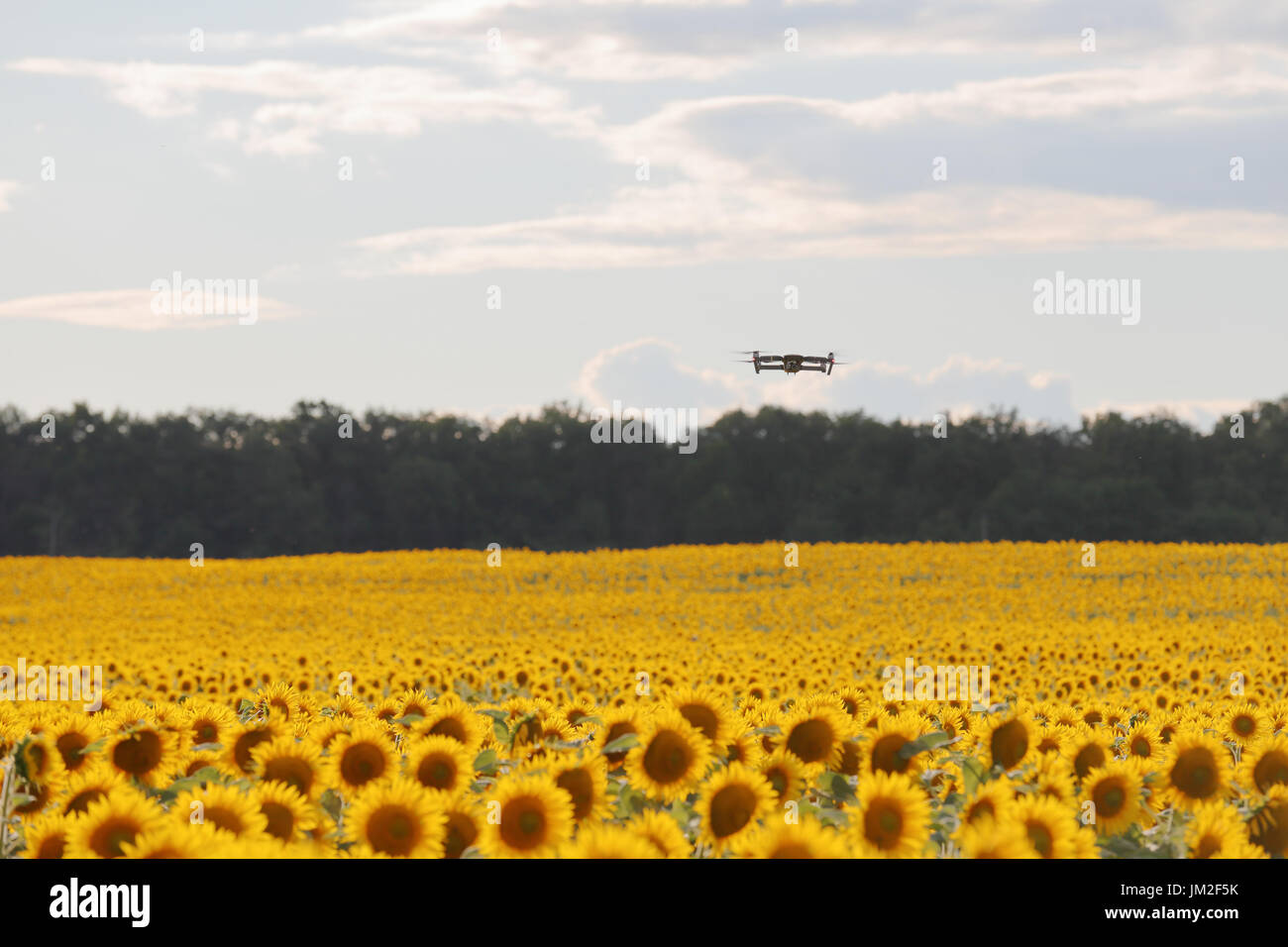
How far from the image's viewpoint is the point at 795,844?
3.03m

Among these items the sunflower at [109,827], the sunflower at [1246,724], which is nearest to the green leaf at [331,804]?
the sunflower at [109,827]

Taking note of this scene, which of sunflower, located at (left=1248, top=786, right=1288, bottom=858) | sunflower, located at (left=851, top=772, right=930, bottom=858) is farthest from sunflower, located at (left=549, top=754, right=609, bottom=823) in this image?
sunflower, located at (left=1248, top=786, right=1288, bottom=858)

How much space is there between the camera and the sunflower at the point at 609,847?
116 inches

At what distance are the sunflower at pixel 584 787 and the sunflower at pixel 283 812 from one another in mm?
636

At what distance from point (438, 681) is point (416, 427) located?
6806cm

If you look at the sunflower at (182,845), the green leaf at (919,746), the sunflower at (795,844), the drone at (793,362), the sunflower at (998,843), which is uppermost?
the drone at (793,362)

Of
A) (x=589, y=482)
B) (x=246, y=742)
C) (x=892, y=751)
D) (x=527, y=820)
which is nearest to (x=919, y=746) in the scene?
(x=892, y=751)

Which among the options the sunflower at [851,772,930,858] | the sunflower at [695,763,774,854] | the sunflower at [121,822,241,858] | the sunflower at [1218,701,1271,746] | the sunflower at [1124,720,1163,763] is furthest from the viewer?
the sunflower at [1218,701,1271,746]

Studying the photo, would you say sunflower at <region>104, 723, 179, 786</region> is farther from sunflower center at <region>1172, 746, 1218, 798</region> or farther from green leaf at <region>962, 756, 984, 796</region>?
sunflower center at <region>1172, 746, 1218, 798</region>

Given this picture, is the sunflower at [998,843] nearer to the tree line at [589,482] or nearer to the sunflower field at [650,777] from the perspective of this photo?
the sunflower field at [650,777]

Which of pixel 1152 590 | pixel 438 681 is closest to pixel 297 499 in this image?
pixel 1152 590

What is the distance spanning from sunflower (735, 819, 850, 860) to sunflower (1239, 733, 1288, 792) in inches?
66.9

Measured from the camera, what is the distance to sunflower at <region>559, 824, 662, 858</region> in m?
2.95

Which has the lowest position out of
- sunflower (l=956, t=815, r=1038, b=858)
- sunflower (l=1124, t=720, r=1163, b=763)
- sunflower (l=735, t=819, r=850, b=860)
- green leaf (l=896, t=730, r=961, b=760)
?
sunflower (l=1124, t=720, r=1163, b=763)
